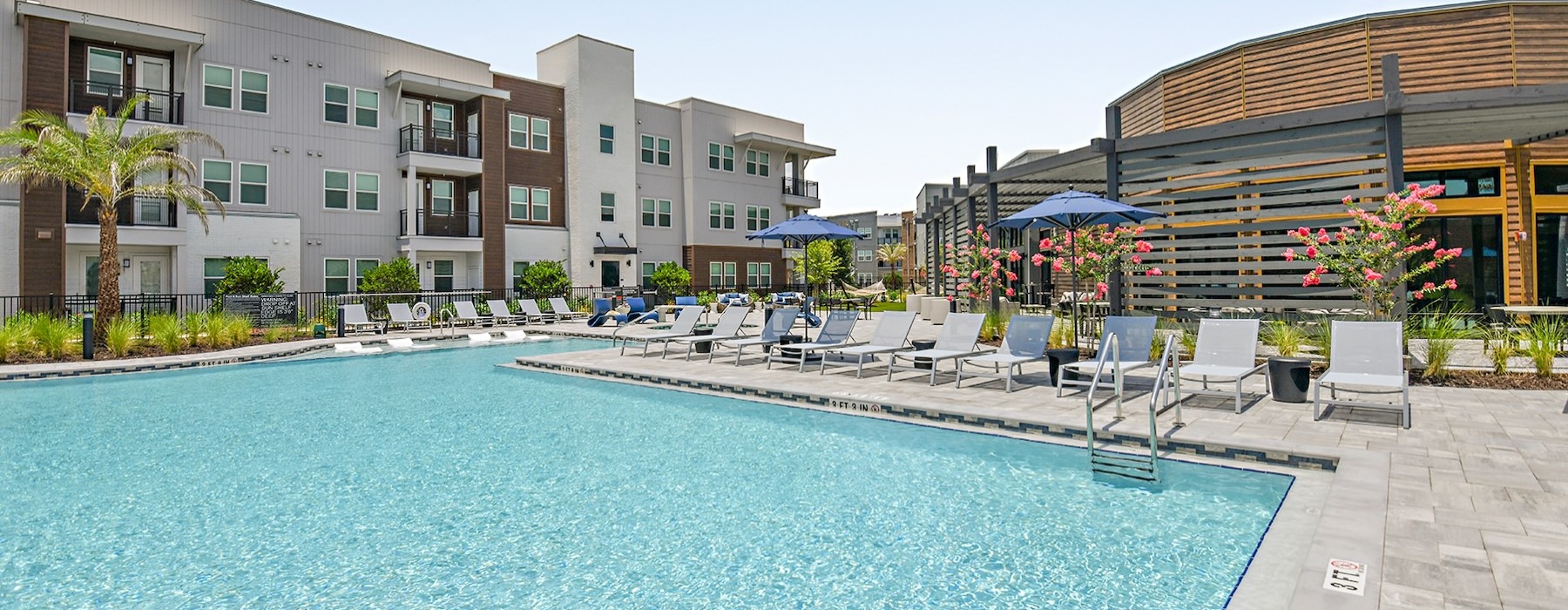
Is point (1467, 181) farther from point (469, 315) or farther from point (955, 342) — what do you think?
point (469, 315)

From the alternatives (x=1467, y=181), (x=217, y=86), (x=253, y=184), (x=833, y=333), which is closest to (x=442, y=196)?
(x=253, y=184)

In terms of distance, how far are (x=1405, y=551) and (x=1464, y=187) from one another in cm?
→ 1812

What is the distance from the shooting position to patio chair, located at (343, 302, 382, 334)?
66.3 feet

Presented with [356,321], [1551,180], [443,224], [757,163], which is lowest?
[356,321]

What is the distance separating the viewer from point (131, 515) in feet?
18.6

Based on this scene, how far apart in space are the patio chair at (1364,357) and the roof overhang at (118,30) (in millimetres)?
26902

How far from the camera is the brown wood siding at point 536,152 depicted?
98.5 feet

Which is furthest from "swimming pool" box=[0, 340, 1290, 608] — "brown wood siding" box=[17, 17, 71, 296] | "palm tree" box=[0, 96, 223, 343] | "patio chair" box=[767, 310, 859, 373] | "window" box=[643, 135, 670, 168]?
"window" box=[643, 135, 670, 168]

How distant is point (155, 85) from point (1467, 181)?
108 ft

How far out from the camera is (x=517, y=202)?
3042 centimetres

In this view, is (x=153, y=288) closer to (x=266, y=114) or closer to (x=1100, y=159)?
(x=266, y=114)

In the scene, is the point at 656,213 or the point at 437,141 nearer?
the point at 437,141

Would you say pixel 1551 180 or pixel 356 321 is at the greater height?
pixel 1551 180

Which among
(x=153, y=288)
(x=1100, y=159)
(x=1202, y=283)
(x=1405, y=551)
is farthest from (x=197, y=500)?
(x=153, y=288)
